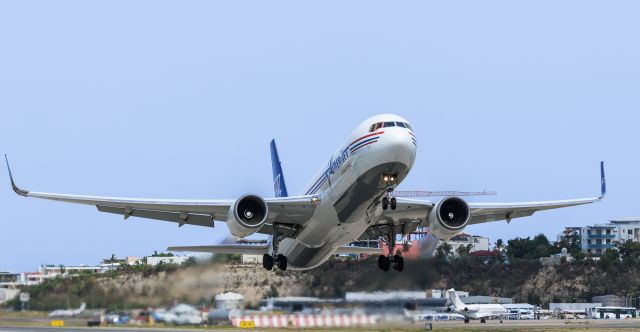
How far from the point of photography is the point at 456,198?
40.7 m

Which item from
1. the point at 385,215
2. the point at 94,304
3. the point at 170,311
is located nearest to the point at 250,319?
the point at 170,311

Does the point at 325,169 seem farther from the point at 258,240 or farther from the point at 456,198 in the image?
the point at 258,240

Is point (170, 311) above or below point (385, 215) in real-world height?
below

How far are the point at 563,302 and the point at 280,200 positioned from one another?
63639 millimetres

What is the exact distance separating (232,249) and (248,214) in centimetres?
704

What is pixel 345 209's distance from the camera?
126 feet

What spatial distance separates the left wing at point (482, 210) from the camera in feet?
134

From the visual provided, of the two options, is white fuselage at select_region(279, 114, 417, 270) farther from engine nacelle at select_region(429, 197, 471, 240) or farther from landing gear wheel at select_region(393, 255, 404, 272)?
landing gear wheel at select_region(393, 255, 404, 272)

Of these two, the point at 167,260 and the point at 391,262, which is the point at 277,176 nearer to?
the point at 167,260

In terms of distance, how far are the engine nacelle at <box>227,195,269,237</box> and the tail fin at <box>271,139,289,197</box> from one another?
14.0m

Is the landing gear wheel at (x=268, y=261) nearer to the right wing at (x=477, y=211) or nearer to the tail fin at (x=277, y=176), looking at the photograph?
the right wing at (x=477, y=211)

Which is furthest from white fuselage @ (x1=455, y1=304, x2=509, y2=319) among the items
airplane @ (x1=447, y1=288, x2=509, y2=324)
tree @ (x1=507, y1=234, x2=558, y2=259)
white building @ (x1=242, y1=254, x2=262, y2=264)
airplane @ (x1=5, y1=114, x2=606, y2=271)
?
airplane @ (x1=5, y1=114, x2=606, y2=271)

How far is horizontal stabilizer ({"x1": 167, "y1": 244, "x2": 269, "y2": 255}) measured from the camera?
45531mm

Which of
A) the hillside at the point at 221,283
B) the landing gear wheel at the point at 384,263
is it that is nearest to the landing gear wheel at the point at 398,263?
the landing gear wheel at the point at 384,263
